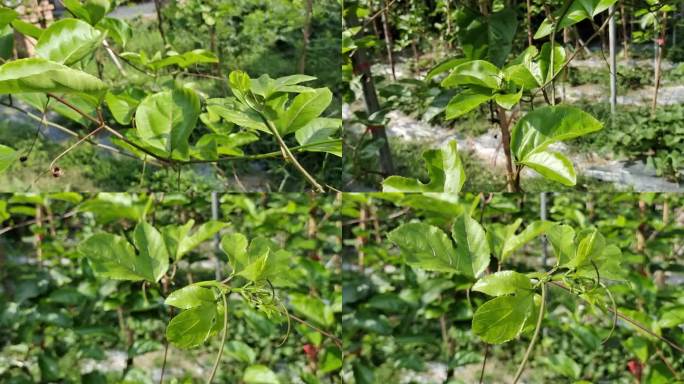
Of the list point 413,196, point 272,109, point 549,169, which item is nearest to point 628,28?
point 413,196

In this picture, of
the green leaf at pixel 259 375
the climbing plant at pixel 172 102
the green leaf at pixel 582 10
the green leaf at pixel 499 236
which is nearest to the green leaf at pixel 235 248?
the climbing plant at pixel 172 102

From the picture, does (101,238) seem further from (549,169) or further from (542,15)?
(542,15)

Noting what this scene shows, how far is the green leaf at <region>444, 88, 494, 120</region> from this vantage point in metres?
0.86

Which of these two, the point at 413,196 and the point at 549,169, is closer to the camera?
the point at 549,169

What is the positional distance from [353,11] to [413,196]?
0.42 meters

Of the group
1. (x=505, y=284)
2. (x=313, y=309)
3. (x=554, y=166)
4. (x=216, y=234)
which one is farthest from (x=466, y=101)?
(x=216, y=234)

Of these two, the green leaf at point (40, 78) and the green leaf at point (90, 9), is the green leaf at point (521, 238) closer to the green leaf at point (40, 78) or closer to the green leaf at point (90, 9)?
the green leaf at point (40, 78)

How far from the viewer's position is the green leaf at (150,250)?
0.99 meters

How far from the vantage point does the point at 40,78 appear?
2.01 feet

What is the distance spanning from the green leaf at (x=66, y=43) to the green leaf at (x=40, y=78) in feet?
0.42

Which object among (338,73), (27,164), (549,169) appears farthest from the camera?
(27,164)

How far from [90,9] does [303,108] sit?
452mm

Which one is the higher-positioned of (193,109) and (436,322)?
(193,109)

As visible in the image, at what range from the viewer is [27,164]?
1.89 metres
